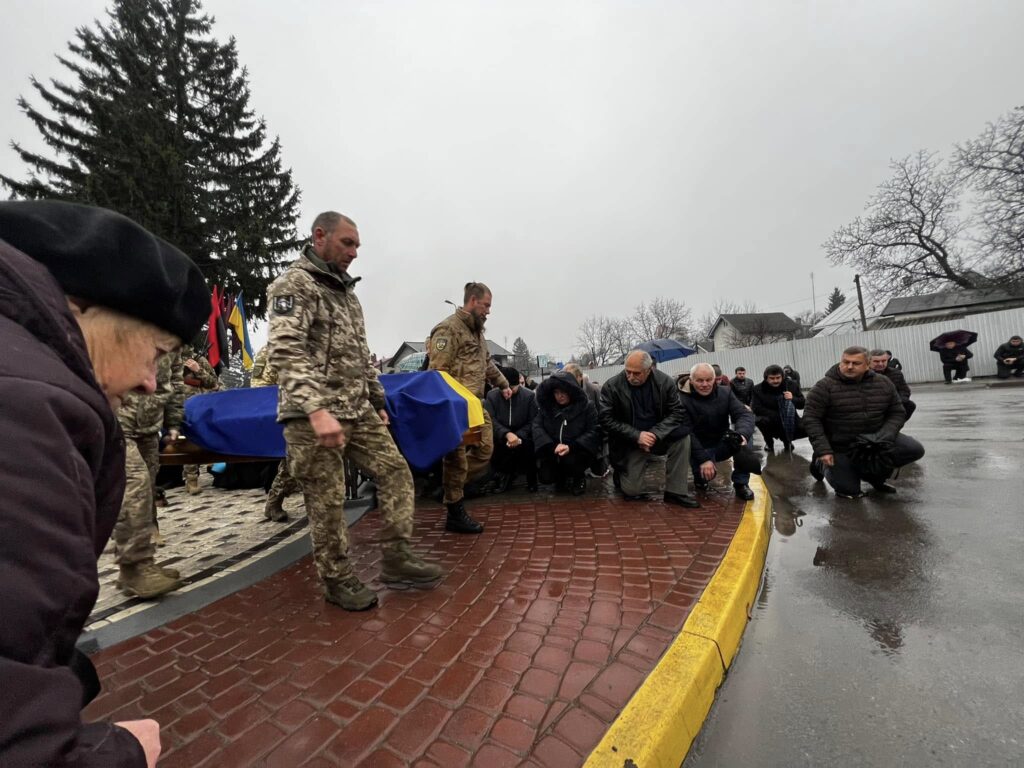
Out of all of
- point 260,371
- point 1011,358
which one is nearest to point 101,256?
point 260,371

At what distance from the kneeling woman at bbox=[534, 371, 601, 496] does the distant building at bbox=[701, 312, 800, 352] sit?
51.2 m

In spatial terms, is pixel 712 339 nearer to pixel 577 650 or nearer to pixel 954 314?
pixel 954 314

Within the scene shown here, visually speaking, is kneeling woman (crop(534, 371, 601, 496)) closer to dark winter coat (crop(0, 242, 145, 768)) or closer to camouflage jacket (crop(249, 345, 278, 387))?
camouflage jacket (crop(249, 345, 278, 387))

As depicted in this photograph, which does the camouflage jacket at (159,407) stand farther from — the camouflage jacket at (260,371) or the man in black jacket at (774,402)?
the man in black jacket at (774,402)

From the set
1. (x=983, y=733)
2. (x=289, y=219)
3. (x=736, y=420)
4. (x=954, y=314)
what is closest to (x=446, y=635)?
(x=983, y=733)

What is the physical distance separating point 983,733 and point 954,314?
45388 mm

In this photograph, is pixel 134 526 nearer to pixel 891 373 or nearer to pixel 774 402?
pixel 774 402

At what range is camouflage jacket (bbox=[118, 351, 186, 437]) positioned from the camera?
10.6ft

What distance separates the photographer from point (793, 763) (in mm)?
1603

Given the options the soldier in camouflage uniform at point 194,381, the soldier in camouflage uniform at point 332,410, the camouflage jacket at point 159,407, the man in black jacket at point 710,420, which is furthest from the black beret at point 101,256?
the soldier in camouflage uniform at point 194,381

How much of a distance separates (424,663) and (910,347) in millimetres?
23428

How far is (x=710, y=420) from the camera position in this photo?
4.89 meters

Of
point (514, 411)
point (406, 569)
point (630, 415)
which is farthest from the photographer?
point (514, 411)

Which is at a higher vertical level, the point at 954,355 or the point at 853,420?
the point at 853,420
